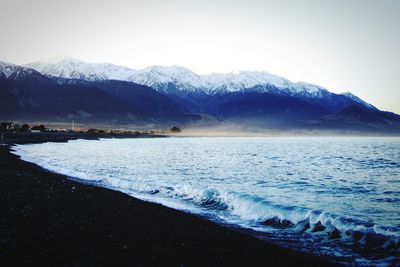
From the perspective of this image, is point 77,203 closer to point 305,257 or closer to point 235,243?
point 235,243

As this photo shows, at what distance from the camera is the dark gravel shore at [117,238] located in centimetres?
985

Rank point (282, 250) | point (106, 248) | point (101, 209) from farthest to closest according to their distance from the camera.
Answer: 1. point (101, 209)
2. point (282, 250)
3. point (106, 248)

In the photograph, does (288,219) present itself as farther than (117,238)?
Yes

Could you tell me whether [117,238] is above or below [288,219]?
above

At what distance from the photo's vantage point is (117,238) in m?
11.8

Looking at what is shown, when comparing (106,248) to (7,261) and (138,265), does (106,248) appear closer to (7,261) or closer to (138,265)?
(138,265)

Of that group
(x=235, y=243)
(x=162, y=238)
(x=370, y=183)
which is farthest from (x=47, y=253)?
(x=370, y=183)

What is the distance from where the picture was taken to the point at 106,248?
10.7 metres

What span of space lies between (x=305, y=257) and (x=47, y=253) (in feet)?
24.4

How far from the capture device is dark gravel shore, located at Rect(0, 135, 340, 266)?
9852 millimetres

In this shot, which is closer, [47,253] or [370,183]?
[47,253]

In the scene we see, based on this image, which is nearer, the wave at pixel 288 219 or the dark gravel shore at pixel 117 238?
the dark gravel shore at pixel 117 238

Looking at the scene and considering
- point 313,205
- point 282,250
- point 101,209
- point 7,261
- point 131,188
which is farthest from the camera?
point 131,188

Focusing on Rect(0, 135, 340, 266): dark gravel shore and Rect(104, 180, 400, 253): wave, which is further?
Rect(104, 180, 400, 253): wave
